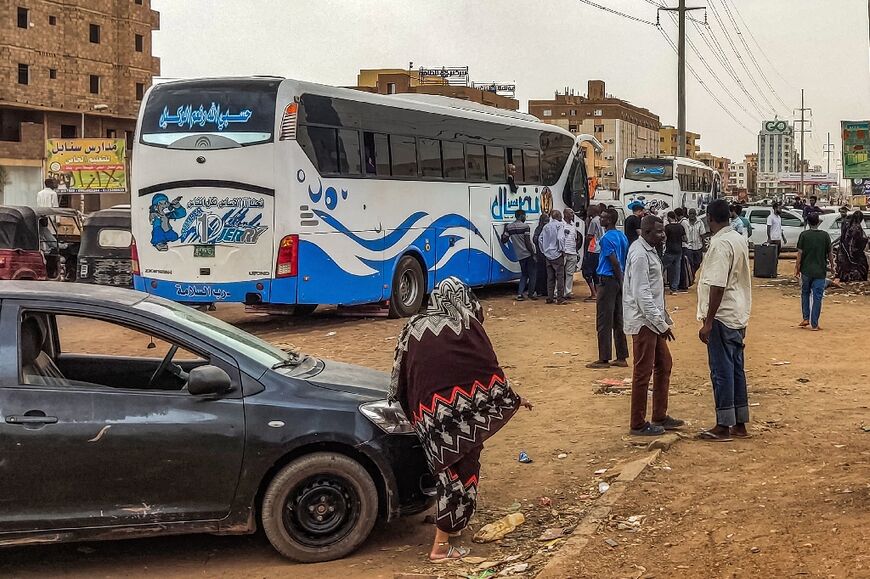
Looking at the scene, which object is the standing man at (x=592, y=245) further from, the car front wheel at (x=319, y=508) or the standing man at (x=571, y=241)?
the car front wheel at (x=319, y=508)

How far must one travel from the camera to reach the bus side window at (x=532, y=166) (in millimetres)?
21797

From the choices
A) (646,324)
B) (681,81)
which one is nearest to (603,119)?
(681,81)

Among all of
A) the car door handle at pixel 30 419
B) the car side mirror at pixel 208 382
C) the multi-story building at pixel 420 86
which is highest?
the multi-story building at pixel 420 86

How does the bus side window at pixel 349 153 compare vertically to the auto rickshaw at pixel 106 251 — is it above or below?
above

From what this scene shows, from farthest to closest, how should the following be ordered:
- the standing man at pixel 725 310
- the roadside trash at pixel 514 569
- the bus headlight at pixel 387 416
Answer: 1. the standing man at pixel 725 310
2. the bus headlight at pixel 387 416
3. the roadside trash at pixel 514 569

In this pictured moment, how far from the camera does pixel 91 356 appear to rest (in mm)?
6273

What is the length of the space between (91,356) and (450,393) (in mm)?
2337

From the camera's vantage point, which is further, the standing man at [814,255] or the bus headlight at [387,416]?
the standing man at [814,255]

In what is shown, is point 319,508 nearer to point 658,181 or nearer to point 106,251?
point 106,251

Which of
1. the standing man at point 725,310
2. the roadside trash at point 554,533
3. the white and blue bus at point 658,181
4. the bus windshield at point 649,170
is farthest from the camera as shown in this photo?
the bus windshield at point 649,170

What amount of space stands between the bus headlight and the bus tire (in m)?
11.0

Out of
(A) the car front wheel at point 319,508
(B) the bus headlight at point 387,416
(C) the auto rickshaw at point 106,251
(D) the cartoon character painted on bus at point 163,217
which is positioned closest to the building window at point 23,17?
(C) the auto rickshaw at point 106,251

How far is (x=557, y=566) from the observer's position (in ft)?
17.0

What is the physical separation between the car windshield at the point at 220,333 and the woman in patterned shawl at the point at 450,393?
88 cm
